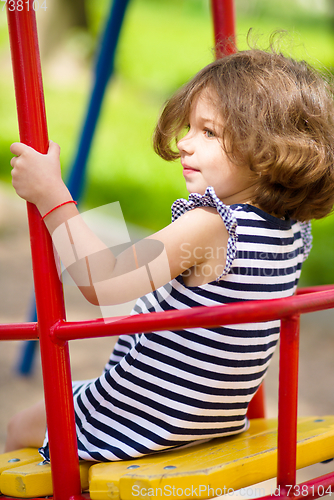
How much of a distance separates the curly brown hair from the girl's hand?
29cm

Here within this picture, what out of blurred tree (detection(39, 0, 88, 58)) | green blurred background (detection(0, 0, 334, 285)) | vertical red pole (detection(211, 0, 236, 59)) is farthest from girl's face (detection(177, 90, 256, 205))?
blurred tree (detection(39, 0, 88, 58))

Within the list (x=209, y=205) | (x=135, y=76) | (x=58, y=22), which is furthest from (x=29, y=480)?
(x=58, y=22)

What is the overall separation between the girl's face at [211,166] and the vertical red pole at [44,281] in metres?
0.27

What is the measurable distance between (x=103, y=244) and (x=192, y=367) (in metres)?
0.25

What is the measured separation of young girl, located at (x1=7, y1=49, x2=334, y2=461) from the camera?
860mm

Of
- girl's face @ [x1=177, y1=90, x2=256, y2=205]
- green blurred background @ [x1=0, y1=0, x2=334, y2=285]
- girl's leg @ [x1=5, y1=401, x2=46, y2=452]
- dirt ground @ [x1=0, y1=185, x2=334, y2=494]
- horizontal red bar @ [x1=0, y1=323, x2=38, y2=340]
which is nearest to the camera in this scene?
horizontal red bar @ [x1=0, y1=323, x2=38, y2=340]

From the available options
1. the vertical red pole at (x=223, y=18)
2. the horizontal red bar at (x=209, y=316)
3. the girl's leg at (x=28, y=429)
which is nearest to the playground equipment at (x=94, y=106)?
the vertical red pole at (x=223, y=18)

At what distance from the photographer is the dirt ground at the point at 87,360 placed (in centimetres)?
215

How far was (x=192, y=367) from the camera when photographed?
3.01ft

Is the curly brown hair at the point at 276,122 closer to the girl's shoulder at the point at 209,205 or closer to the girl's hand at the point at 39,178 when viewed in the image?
the girl's shoulder at the point at 209,205

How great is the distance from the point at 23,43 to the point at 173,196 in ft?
10.6

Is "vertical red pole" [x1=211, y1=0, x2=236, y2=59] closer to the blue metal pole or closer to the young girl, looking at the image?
the young girl

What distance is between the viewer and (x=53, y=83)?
20.6ft

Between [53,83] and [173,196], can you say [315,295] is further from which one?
[53,83]
